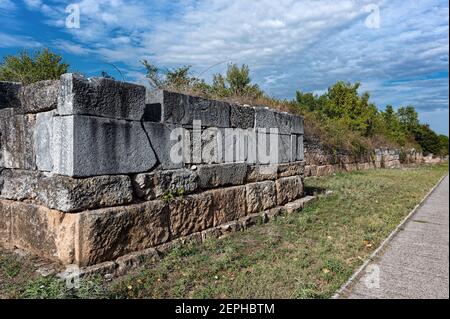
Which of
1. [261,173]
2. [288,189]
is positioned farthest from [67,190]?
[288,189]

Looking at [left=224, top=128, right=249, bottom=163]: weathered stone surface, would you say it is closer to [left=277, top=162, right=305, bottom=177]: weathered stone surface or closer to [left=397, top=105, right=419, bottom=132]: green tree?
[left=277, top=162, right=305, bottom=177]: weathered stone surface

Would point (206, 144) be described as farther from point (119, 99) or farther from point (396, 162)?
point (396, 162)

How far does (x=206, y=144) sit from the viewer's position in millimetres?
4961

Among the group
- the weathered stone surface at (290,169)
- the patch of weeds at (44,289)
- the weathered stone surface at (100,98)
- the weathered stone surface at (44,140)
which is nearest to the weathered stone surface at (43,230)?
the patch of weeds at (44,289)

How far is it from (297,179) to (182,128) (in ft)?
11.7

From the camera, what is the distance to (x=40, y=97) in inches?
147

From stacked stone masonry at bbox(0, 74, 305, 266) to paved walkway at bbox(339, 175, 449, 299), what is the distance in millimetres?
2179

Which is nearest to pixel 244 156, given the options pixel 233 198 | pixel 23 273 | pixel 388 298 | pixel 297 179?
pixel 233 198

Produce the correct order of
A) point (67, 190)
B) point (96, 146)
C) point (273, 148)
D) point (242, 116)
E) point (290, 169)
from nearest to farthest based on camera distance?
point (67, 190), point (96, 146), point (242, 116), point (273, 148), point (290, 169)

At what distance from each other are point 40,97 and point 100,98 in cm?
77

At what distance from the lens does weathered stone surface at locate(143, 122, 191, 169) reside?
4184 mm

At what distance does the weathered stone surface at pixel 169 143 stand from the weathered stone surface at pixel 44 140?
1.03 metres

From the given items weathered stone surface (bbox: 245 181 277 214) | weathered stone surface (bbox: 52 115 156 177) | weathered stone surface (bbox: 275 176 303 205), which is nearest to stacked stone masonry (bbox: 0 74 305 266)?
weathered stone surface (bbox: 52 115 156 177)

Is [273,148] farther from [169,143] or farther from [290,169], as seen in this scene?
[169,143]
